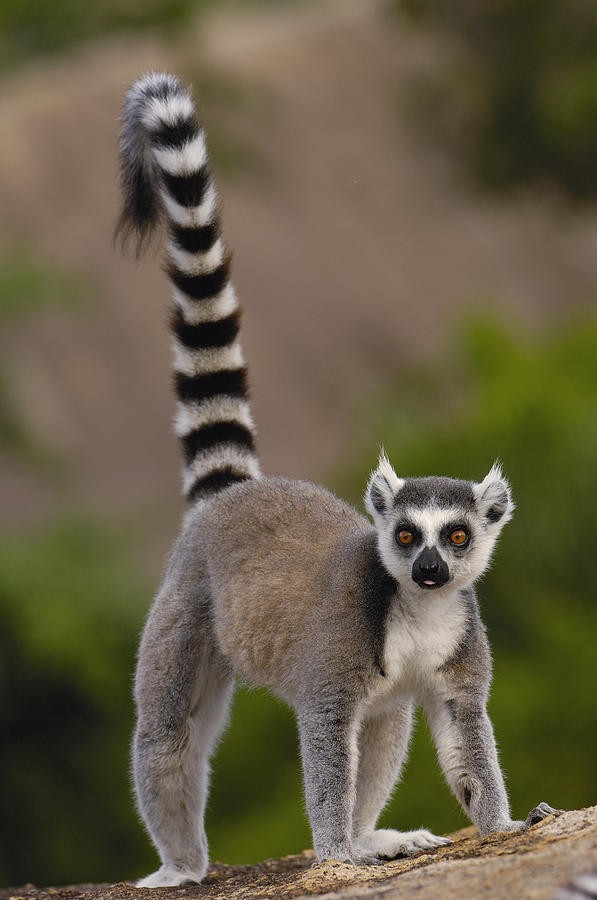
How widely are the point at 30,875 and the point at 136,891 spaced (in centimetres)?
890

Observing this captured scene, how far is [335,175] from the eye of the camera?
34719 mm

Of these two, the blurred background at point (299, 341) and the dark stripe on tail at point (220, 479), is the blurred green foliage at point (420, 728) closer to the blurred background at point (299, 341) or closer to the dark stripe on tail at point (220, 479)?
the blurred background at point (299, 341)

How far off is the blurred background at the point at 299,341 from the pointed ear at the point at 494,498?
186 cm

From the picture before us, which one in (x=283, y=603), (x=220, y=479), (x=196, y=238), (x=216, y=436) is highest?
(x=196, y=238)

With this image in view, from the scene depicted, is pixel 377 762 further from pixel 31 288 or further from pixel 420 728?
pixel 31 288

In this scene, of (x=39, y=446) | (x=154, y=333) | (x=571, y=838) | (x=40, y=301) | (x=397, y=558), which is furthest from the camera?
(x=154, y=333)

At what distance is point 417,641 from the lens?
4.95 metres

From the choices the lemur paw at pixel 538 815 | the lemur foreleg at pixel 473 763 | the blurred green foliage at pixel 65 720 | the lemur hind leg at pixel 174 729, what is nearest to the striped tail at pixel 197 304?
the lemur hind leg at pixel 174 729

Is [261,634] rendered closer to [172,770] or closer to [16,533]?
[172,770]

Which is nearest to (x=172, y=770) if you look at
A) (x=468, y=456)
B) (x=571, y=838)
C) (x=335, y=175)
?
(x=571, y=838)

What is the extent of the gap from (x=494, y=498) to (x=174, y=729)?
145cm

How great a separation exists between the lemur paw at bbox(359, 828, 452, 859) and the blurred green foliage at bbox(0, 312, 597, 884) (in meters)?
5.22

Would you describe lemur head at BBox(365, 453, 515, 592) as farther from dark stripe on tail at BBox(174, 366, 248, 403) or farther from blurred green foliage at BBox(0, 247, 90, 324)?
blurred green foliage at BBox(0, 247, 90, 324)

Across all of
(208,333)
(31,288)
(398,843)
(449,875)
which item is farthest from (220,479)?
(31,288)
